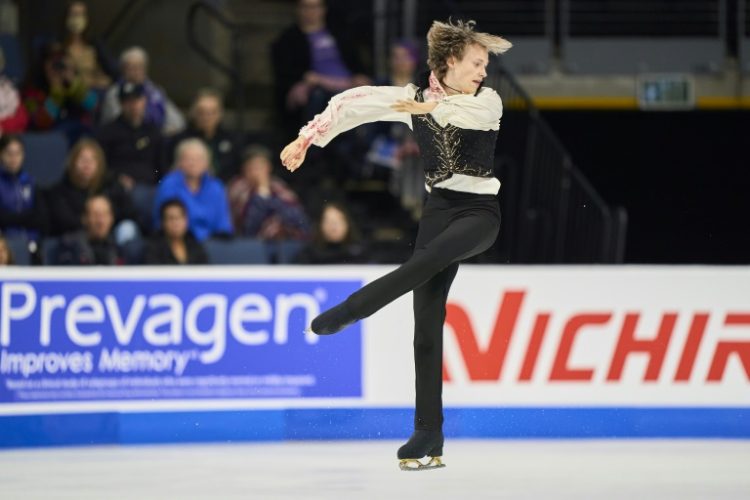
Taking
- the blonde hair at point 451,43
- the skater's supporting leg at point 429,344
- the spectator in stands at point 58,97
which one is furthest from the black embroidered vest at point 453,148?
the spectator in stands at point 58,97

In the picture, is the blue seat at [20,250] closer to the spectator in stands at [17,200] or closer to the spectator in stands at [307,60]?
the spectator in stands at [17,200]

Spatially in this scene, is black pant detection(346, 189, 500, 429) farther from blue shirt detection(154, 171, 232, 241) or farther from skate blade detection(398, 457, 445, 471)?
blue shirt detection(154, 171, 232, 241)

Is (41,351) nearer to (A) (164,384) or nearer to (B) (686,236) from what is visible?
(A) (164,384)

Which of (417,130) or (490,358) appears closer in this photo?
(417,130)

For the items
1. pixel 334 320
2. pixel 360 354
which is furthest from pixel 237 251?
pixel 334 320

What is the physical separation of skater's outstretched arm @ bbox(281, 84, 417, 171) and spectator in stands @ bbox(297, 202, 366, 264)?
9.03 ft

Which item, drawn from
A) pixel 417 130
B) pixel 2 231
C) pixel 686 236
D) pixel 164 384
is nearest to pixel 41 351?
pixel 164 384

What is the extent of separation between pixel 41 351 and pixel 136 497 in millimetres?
2030

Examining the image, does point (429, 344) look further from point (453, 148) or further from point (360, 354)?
point (360, 354)

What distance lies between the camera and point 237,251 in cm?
844

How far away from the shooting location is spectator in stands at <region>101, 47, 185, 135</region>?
937 centimetres

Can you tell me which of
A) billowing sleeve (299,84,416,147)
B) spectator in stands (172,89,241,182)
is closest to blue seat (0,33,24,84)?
spectator in stands (172,89,241,182)

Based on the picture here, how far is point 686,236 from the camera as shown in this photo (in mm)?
11648

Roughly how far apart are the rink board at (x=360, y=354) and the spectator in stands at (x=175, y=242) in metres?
1.00
